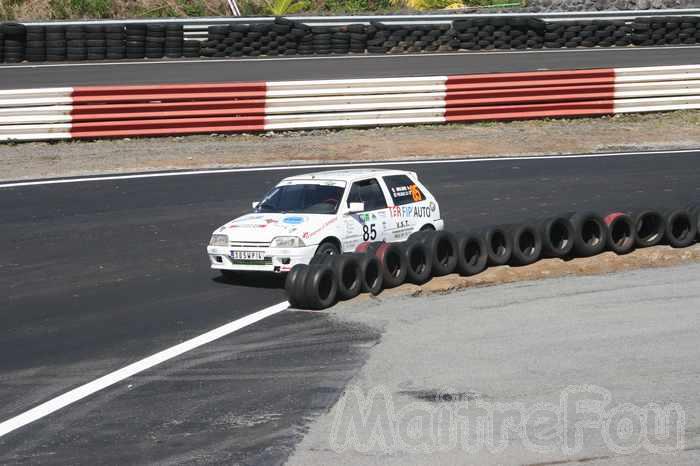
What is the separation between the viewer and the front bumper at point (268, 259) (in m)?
13.9

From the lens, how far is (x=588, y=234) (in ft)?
51.2

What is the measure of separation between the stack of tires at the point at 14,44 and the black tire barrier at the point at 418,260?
22613 millimetres

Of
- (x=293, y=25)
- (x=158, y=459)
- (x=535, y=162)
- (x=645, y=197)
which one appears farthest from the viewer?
(x=293, y=25)

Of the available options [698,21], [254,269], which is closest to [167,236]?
[254,269]

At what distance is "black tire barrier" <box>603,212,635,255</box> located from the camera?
15.6 m

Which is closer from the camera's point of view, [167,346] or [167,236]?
[167,346]

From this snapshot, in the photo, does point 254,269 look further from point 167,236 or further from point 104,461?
point 104,461

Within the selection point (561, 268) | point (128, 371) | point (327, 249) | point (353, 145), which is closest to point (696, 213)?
point (561, 268)

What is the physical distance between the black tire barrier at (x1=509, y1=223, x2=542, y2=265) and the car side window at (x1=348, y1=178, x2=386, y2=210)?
186cm

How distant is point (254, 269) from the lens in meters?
14.1

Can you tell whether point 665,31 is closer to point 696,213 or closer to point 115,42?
point 115,42

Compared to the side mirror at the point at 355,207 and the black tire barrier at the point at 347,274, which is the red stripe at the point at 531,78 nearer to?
the side mirror at the point at 355,207

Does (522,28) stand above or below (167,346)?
above

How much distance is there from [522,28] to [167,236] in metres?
23.6
